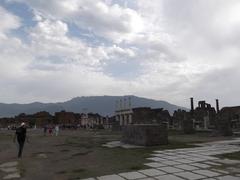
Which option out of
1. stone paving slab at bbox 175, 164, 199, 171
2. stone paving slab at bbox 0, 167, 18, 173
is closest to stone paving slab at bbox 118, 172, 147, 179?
stone paving slab at bbox 175, 164, 199, 171

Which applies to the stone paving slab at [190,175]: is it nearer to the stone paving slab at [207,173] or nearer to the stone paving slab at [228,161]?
the stone paving slab at [207,173]

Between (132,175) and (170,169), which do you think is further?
(170,169)

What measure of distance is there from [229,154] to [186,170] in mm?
4499

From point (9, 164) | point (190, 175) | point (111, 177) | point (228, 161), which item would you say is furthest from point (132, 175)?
point (9, 164)

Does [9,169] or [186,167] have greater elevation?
[186,167]

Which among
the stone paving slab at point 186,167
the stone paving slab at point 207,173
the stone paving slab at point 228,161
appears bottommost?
the stone paving slab at point 207,173

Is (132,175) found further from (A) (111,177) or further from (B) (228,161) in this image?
(B) (228,161)

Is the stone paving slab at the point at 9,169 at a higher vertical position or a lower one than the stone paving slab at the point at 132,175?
lower

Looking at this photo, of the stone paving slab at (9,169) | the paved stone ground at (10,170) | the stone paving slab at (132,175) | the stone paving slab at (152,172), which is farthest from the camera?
the stone paving slab at (9,169)

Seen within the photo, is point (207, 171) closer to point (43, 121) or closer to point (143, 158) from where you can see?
point (143, 158)

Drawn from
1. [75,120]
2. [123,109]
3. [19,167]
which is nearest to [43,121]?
[75,120]

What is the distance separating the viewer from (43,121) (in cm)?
11506

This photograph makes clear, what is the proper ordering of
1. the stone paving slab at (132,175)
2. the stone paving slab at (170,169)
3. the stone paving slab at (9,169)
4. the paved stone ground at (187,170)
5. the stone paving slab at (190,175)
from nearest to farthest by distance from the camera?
the stone paving slab at (190,175)
the paved stone ground at (187,170)
the stone paving slab at (132,175)
the stone paving slab at (170,169)
the stone paving slab at (9,169)

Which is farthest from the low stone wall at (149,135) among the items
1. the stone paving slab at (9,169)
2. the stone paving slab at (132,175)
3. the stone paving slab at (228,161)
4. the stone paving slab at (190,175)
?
the stone paving slab at (190,175)
